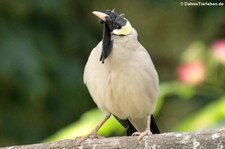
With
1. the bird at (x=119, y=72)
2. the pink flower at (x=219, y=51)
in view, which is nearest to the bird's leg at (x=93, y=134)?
the bird at (x=119, y=72)

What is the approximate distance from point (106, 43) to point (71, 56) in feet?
9.67

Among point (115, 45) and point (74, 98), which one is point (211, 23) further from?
point (115, 45)

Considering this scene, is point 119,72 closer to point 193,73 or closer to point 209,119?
point 209,119

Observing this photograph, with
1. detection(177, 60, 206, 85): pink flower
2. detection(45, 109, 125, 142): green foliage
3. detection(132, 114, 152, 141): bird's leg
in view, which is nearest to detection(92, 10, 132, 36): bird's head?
detection(132, 114, 152, 141): bird's leg

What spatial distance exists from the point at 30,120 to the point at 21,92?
1.39 feet

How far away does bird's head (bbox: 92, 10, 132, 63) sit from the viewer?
3756 mm

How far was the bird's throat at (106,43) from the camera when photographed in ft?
12.5

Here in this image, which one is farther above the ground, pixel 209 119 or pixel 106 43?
pixel 106 43

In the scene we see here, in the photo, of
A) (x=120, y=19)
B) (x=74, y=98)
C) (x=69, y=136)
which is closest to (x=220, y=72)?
(x=69, y=136)

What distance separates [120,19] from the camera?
3816 mm

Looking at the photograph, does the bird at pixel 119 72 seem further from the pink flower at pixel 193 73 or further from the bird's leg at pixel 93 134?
the pink flower at pixel 193 73

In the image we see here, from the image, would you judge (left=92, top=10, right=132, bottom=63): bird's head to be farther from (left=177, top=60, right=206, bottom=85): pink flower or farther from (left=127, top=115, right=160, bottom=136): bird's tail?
(left=177, top=60, right=206, bottom=85): pink flower

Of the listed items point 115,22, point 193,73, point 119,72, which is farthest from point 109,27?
point 193,73

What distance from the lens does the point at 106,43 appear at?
3799mm
